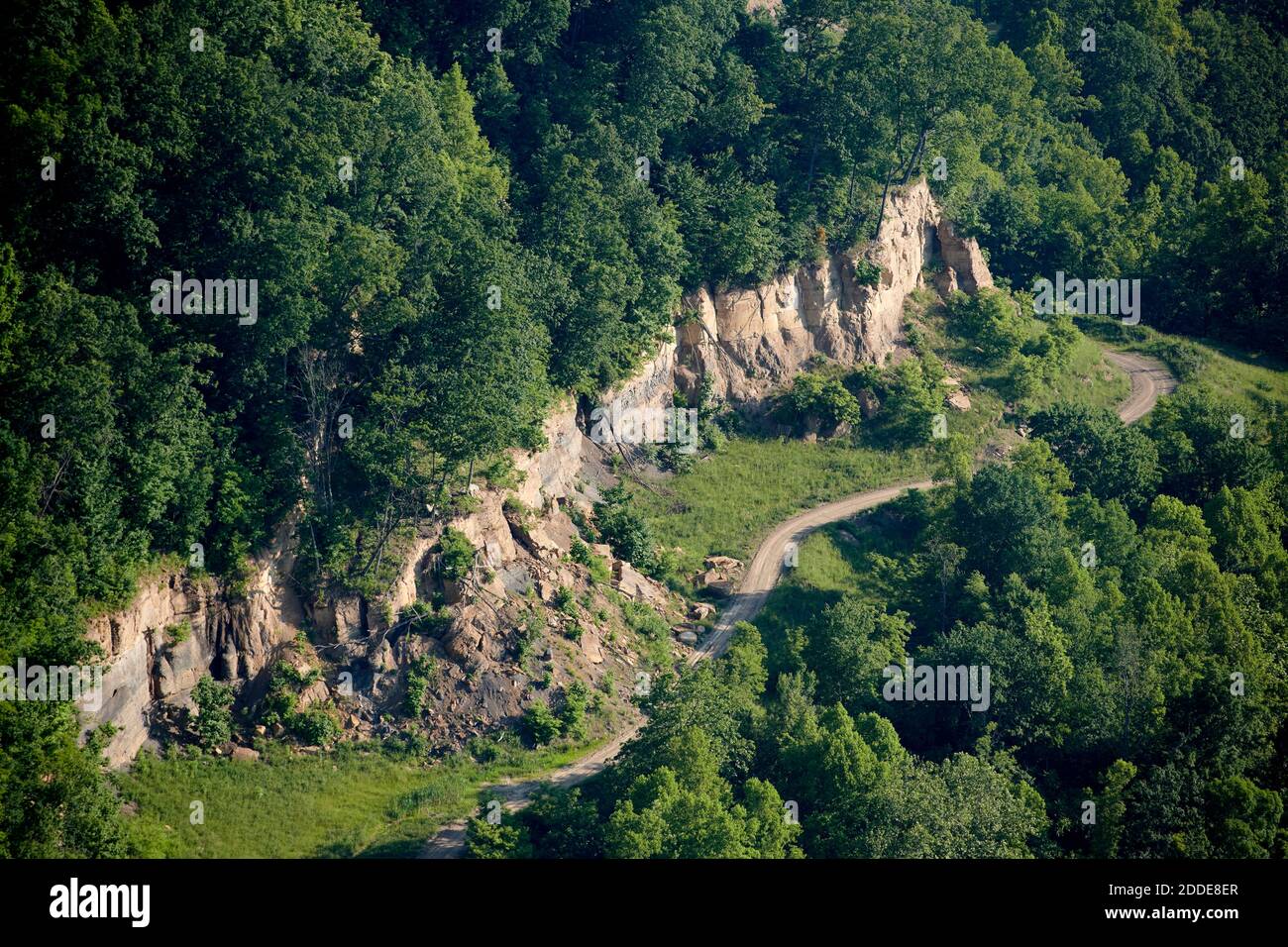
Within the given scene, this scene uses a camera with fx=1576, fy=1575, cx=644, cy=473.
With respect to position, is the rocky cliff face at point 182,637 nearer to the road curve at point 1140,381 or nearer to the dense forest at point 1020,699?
the dense forest at point 1020,699

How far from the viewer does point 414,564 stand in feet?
246

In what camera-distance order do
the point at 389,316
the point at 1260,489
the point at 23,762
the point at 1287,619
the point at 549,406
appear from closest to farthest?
the point at 23,762 → the point at 389,316 → the point at 549,406 → the point at 1287,619 → the point at 1260,489

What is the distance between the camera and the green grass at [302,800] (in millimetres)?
64188

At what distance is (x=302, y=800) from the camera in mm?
67375

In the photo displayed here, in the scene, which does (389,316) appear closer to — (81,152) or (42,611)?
(81,152)

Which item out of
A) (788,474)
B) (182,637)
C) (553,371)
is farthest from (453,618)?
(788,474)

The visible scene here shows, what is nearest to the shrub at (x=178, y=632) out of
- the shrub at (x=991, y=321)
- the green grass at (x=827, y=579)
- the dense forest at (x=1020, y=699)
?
the dense forest at (x=1020, y=699)

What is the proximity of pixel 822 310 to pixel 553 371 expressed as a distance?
82.3ft

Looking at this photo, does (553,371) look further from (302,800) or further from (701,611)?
(302,800)

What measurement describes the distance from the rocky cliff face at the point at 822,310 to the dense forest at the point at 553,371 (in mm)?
1967

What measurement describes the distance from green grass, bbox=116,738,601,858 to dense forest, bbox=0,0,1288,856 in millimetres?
4085

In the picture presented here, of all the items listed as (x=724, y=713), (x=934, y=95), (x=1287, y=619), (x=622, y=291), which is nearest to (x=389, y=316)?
(x=622, y=291)

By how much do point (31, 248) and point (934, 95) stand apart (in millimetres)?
59918

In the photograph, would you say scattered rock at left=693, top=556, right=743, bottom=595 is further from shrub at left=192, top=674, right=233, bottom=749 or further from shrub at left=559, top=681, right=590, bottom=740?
shrub at left=192, top=674, right=233, bottom=749
